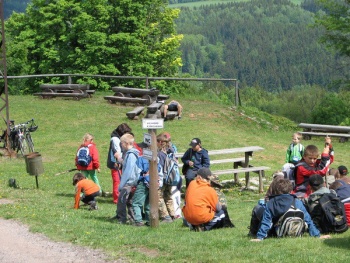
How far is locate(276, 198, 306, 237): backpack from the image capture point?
9.24 metres

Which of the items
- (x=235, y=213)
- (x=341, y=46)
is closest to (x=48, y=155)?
(x=235, y=213)

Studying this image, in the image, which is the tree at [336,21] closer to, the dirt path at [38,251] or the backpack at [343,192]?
the backpack at [343,192]

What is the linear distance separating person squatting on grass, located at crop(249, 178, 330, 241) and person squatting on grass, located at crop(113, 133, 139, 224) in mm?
2387

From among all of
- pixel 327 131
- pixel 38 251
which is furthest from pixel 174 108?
pixel 38 251

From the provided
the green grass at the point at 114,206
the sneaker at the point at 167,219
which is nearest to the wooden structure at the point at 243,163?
the green grass at the point at 114,206

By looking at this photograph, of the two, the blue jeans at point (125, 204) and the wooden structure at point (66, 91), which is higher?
the wooden structure at point (66, 91)

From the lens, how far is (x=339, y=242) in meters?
8.90

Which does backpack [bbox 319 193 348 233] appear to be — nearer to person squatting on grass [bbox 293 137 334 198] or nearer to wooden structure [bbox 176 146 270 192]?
person squatting on grass [bbox 293 137 334 198]

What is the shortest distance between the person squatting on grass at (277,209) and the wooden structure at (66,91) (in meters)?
21.1

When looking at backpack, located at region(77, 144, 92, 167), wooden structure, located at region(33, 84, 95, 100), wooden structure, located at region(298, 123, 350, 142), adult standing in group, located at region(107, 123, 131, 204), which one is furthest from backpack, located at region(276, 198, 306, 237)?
wooden structure, located at region(33, 84, 95, 100)

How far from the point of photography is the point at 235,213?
1327cm

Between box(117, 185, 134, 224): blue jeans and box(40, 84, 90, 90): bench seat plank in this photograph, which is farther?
box(40, 84, 90, 90): bench seat plank

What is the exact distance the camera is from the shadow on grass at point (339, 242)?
867 centimetres

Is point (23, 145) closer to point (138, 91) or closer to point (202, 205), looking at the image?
point (138, 91)
